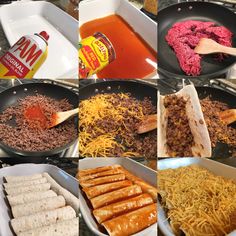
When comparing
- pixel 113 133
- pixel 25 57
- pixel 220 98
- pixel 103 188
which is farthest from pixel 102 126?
pixel 220 98

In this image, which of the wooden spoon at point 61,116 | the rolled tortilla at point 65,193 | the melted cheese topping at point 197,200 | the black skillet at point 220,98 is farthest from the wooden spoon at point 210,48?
the rolled tortilla at point 65,193

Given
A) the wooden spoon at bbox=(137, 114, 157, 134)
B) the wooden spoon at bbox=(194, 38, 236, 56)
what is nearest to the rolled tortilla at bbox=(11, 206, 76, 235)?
the wooden spoon at bbox=(137, 114, 157, 134)

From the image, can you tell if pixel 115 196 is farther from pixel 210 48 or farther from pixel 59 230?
pixel 210 48

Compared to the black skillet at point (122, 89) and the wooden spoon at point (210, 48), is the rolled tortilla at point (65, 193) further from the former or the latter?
the wooden spoon at point (210, 48)

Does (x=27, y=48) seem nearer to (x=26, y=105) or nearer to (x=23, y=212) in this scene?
(x=26, y=105)

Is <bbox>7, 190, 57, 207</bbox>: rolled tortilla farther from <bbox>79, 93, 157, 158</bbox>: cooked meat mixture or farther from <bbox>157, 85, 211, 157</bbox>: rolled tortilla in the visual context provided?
<bbox>157, 85, 211, 157</bbox>: rolled tortilla

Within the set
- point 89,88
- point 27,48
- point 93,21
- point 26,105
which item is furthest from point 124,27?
point 26,105

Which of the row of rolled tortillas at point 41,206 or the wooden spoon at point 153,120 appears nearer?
the row of rolled tortillas at point 41,206
